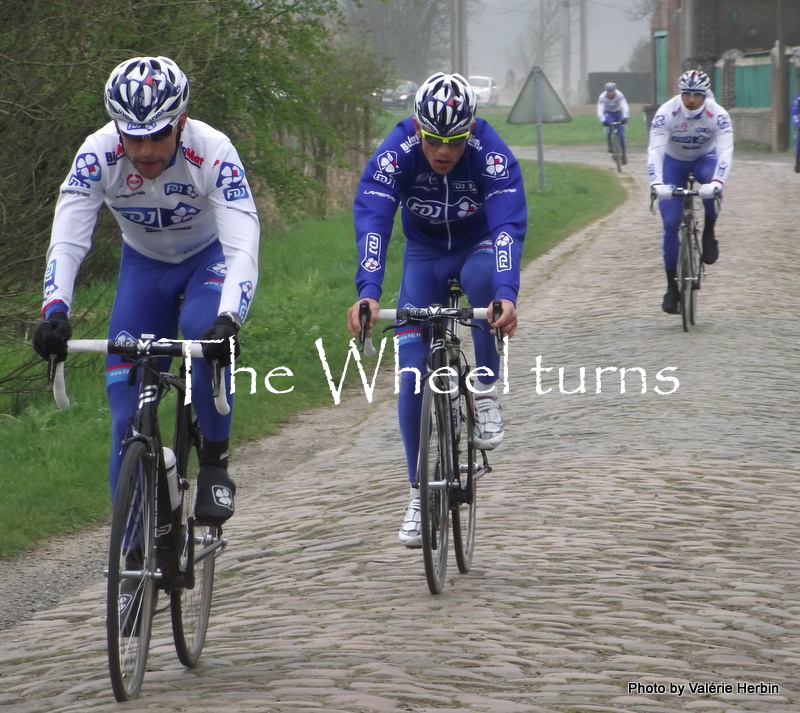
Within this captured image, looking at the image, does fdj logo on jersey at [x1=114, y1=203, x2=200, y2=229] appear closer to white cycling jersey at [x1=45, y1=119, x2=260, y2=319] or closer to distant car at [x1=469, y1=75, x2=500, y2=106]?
white cycling jersey at [x1=45, y1=119, x2=260, y2=319]

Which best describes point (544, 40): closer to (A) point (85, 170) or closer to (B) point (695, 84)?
(B) point (695, 84)

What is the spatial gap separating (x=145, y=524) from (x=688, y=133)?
979cm

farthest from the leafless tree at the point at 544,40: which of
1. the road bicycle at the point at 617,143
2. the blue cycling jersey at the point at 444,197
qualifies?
the blue cycling jersey at the point at 444,197

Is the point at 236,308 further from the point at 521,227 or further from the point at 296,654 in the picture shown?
the point at 521,227

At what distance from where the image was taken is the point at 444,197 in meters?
6.34

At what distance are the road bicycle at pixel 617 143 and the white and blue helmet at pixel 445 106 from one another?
29987mm

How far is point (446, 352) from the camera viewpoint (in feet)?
19.7

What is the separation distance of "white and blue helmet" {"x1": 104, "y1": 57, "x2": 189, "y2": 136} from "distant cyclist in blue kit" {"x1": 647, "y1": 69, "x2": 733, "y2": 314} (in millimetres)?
8646

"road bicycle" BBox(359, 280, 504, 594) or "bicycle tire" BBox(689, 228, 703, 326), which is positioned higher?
"bicycle tire" BBox(689, 228, 703, 326)

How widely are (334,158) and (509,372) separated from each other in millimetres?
10168

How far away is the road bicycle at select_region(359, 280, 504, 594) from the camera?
5.69 metres

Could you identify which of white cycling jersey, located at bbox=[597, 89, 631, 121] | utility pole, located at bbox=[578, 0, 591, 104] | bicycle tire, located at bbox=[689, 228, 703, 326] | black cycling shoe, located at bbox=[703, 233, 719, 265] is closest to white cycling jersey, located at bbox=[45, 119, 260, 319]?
bicycle tire, located at bbox=[689, 228, 703, 326]

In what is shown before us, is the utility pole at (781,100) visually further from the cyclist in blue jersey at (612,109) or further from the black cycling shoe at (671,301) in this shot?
the black cycling shoe at (671,301)

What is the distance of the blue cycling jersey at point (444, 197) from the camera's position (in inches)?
236
